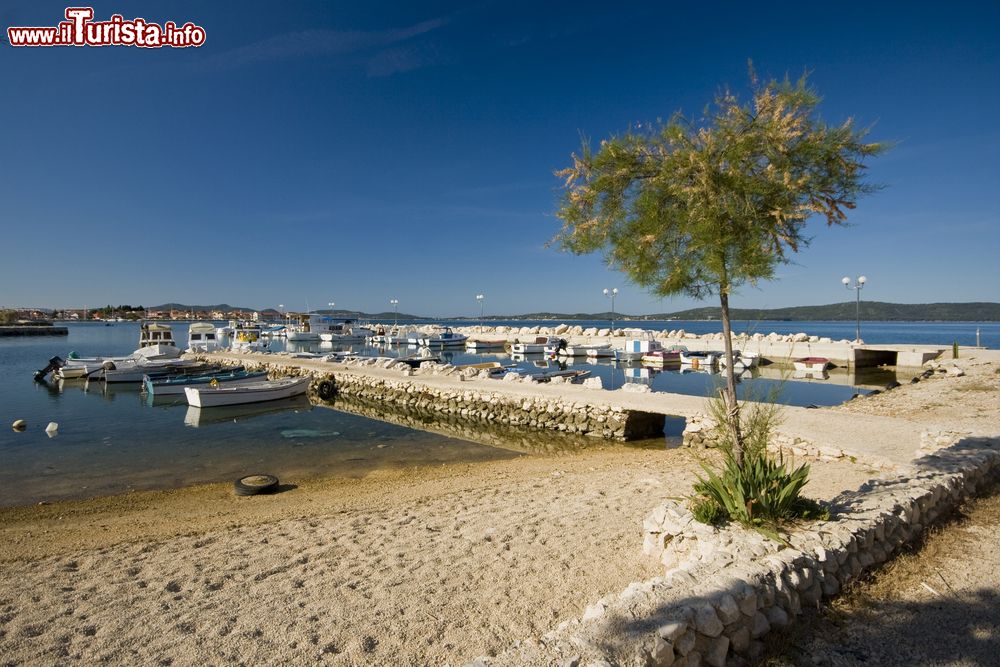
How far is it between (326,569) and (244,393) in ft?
64.1

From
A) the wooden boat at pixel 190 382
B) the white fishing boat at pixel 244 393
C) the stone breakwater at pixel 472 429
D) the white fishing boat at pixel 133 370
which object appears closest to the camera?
the stone breakwater at pixel 472 429

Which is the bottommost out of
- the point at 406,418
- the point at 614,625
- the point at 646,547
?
the point at 406,418

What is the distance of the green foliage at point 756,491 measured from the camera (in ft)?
16.5

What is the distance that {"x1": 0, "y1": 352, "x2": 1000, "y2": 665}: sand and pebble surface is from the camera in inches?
162

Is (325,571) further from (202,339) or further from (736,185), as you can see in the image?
(202,339)

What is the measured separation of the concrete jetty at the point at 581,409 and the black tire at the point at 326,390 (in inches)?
17.9

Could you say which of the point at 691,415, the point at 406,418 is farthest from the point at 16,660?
the point at 406,418

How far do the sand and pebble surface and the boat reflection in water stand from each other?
9.75 meters

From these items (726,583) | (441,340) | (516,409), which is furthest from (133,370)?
(726,583)

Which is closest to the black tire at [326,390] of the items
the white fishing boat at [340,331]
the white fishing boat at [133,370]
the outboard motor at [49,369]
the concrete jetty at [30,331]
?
the white fishing boat at [133,370]

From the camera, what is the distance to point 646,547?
553cm

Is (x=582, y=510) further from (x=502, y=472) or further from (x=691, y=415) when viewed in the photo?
(x=691, y=415)

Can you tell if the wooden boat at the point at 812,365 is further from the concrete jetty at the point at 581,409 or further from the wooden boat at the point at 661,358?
the concrete jetty at the point at 581,409

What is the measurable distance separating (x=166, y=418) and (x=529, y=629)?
20.8 metres
